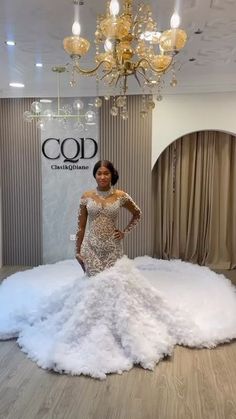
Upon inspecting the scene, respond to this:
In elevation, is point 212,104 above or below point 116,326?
above

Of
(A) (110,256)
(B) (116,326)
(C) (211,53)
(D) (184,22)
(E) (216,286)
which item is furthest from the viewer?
(E) (216,286)

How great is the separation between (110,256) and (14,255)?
122 inches

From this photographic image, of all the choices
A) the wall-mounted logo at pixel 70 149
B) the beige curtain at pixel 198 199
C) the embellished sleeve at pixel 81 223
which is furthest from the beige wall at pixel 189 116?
the embellished sleeve at pixel 81 223

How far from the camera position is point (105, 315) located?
3.18m

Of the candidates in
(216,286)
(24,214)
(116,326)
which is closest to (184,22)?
(116,326)

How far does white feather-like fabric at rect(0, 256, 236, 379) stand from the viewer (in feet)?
9.84

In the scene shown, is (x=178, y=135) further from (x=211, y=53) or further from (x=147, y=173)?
(x=211, y=53)

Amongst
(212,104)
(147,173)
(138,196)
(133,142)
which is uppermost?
(212,104)

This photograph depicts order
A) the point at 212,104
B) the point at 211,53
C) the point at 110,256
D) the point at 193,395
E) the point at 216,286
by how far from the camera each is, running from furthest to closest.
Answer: the point at 212,104
the point at 216,286
the point at 211,53
the point at 110,256
the point at 193,395

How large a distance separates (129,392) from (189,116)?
13.2 feet

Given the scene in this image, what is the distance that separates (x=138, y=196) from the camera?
5777mm

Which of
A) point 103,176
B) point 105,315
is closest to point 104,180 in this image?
point 103,176

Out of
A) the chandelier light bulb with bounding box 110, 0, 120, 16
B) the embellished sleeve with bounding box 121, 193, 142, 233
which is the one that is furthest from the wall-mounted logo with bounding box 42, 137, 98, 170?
the chandelier light bulb with bounding box 110, 0, 120, 16

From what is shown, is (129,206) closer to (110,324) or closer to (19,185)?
(110,324)
